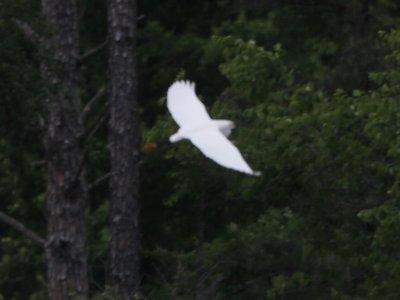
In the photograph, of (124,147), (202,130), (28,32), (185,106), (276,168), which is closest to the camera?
(202,130)

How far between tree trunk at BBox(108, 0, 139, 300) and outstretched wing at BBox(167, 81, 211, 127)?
2978 mm

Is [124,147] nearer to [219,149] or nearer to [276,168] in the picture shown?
[276,168]

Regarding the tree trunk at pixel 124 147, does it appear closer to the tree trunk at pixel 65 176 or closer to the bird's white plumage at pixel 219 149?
the tree trunk at pixel 65 176

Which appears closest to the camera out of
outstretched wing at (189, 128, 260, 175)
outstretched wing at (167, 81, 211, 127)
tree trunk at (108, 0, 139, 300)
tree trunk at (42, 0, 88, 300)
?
outstretched wing at (189, 128, 260, 175)

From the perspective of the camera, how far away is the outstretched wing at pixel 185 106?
46.4 feet

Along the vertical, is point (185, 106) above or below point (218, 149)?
above

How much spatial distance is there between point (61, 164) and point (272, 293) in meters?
2.49

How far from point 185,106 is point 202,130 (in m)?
1.00

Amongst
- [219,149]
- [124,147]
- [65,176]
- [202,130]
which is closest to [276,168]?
[65,176]

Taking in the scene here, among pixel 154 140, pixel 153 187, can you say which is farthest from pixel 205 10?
pixel 154 140

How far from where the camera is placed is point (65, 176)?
17422 mm

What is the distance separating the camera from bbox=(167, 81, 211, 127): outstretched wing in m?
14.1

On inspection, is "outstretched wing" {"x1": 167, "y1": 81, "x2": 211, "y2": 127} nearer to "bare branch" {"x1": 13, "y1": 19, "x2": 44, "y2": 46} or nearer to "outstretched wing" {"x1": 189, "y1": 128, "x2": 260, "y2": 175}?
"outstretched wing" {"x1": 189, "y1": 128, "x2": 260, "y2": 175}

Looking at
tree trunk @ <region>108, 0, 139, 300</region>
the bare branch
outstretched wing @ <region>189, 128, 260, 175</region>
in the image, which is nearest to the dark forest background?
the bare branch
